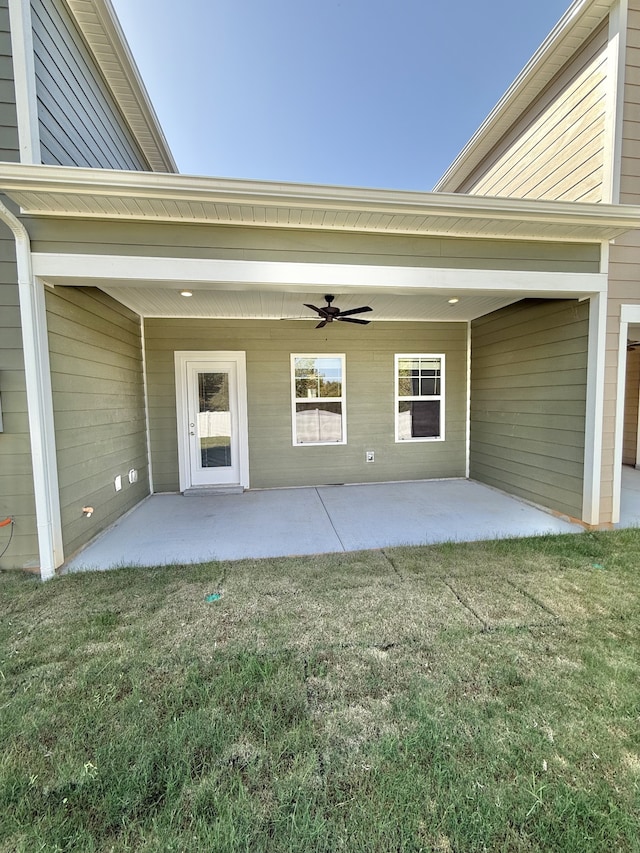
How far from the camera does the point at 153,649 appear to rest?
6.70 feet

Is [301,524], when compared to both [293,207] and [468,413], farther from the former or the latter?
[468,413]

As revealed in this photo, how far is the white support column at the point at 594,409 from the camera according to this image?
11.8 ft

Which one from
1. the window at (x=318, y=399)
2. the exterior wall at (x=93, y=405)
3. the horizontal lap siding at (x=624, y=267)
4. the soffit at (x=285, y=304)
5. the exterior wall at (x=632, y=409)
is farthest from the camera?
the exterior wall at (x=632, y=409)

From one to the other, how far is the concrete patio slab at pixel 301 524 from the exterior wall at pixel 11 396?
45cm

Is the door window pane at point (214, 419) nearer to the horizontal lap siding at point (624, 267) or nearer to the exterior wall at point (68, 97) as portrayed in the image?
the exterior wall at point (68, 97)

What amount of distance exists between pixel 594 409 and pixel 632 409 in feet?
14.7

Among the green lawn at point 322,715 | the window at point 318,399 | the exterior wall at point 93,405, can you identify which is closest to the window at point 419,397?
the window at point 318,399

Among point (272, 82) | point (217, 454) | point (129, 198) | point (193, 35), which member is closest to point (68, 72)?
point (129, 198)

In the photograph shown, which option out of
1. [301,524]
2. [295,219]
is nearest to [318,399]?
[301,524]

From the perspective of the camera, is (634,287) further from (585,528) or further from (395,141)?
(395,141)

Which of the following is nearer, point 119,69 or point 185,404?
point 119,69

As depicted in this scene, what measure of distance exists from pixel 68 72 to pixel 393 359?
189 inches

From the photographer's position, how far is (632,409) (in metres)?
6.88

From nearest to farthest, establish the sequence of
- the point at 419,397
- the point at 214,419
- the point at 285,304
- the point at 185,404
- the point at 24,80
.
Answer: the point at 24,80 → the point at 285,304 → the point at 185,404 → the point at 214,419 → the point at 419,397
